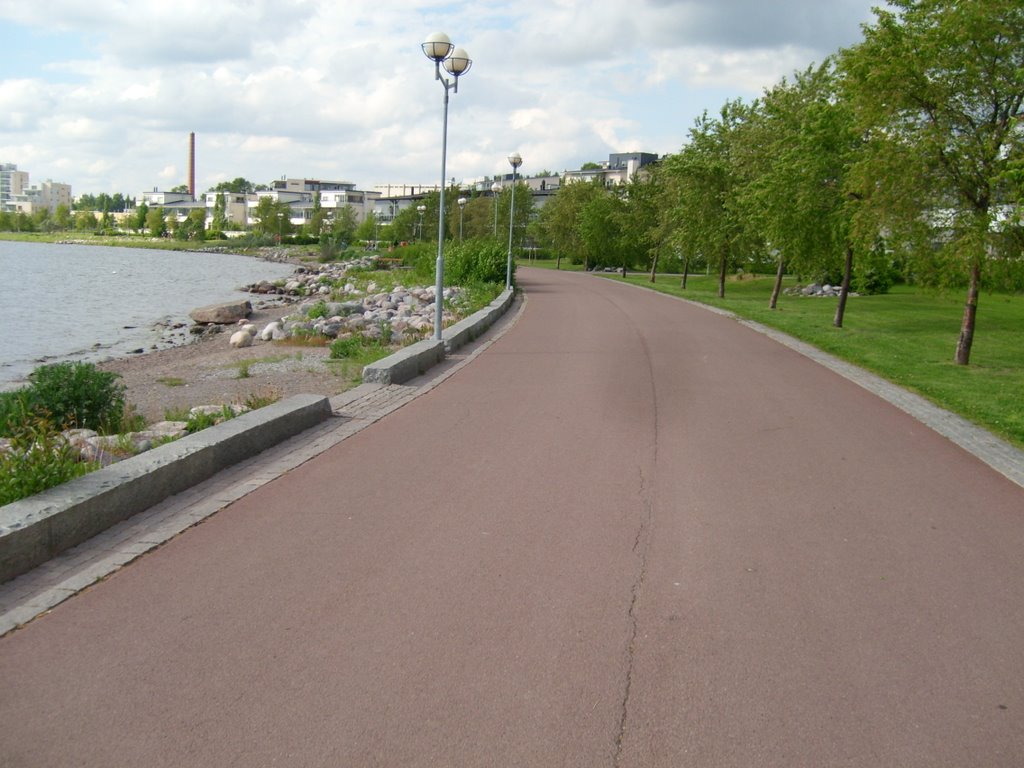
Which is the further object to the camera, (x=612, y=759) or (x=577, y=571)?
(x=577, y=571)

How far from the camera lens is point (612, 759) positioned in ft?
11.3

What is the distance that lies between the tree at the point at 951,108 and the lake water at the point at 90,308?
17.8 metres

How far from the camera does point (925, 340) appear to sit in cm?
2245

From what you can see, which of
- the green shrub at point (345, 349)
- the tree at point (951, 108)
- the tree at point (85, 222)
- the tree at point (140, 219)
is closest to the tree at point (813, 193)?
the tree at point (951, 108)

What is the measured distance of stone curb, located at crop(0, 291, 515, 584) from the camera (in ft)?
16.9

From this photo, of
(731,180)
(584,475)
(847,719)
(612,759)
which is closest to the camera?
(612,759)

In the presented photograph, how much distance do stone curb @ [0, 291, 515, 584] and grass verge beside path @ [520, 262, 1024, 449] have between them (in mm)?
7687

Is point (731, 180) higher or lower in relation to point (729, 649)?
higher

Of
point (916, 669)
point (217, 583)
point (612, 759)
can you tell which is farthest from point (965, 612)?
point (217, 583)

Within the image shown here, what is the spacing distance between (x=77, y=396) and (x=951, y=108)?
49.5 feet

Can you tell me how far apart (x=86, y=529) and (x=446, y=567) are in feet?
7.37

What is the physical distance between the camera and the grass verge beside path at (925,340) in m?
12.7

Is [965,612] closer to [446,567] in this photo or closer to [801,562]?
[801,562]

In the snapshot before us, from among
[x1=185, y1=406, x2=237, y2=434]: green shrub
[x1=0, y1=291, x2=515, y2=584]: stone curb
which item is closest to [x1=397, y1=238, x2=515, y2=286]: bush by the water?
[x1=185, y1=406, x2=237, y2=434]: green shrub
